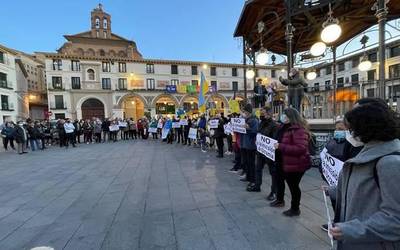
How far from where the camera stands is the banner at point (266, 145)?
4035 millimetres

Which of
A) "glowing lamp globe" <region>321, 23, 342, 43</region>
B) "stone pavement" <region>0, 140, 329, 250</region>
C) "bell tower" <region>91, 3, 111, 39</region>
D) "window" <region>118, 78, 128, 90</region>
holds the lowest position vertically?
"stone pavement" <region>0, 140, 329, 250</region>

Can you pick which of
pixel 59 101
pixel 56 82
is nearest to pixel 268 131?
pixel 59 101

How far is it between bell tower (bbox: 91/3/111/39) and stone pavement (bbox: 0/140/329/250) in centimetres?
5235

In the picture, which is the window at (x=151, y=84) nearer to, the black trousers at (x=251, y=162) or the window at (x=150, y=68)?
the window at (x=150, y=68)

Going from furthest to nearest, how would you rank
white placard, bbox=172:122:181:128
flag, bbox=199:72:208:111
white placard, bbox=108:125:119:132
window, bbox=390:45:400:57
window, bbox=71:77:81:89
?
window, bbox=71:77:81:89
window, bbox=390:45:400:57
white placard, bbox=108:125:119:132
white placard, bbox=172:122:181:128
flag, bbox=199:72:208:111

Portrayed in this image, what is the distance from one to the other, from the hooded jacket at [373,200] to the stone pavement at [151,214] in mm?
1835

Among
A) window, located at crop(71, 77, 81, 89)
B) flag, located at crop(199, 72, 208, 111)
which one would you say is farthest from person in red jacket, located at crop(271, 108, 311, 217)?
window, located at crop(71, 77, 81, 89)

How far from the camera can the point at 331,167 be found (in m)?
2.60

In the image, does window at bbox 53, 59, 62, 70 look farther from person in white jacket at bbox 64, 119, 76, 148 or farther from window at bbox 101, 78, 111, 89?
person in white jacket at bbox 64, 119, 76, 148

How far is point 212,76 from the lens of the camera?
45.9 metres

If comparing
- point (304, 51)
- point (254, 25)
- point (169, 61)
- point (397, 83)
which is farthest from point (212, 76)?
point (397, 83)

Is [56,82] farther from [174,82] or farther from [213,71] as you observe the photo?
[213,71]

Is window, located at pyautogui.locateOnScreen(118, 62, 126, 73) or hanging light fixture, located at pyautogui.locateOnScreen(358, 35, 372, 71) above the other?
window, located at pyautogui.locateOnScreen(118, 62, 126, 73)

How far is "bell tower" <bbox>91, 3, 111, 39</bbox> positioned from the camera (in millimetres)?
51594
